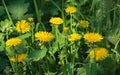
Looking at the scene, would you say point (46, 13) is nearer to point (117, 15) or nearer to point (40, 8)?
point (40, 8)

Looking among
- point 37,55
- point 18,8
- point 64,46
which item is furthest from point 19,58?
point 18,8

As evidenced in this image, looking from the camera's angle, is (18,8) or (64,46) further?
(18,8)

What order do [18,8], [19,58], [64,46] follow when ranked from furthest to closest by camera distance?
[18,8] → [64,46] → [19,58]

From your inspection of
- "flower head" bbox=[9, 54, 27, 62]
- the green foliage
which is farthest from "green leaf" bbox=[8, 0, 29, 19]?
"flower head" bbox=[9, 54, 27, 62]

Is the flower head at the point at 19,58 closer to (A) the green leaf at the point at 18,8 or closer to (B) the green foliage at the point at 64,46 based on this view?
(B) the green foliage at the point at 64,46

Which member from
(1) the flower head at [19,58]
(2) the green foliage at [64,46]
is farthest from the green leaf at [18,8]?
(1) the flower head at [19,58]

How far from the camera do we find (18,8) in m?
2.05

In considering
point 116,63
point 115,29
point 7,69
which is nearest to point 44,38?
point 7,69

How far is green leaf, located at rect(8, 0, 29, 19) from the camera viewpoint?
6.66ft

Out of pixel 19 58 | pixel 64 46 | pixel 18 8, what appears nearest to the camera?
pixel 19 58

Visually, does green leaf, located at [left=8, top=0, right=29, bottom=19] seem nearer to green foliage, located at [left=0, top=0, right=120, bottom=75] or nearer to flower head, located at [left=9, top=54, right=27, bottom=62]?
green foliage, located at [left=0, top=0, right=120, bottom=75]

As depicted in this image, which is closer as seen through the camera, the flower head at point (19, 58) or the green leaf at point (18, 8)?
the flower head at point (19, 58)

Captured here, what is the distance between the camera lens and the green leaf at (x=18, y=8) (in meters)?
2.03

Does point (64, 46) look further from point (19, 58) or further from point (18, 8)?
point (18, 8)
